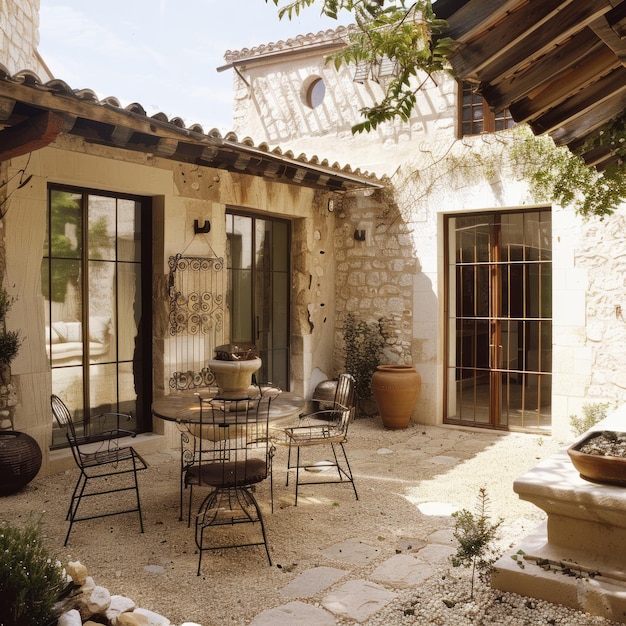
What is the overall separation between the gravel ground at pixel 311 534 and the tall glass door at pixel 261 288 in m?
1.42

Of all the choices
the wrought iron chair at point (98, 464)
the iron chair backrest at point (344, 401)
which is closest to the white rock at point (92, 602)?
the wrought iron chair at point (98, 464)

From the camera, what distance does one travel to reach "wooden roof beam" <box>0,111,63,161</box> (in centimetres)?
398

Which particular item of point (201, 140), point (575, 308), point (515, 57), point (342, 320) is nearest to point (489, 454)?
point (575, 308)

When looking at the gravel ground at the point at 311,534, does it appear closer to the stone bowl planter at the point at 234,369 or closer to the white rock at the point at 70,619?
the white rock at the point at 70,619

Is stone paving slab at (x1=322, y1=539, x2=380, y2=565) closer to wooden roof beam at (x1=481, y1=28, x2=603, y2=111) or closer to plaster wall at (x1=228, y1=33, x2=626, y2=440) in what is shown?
wooden roof beam at (x1=481, y1=28, x2=603, y2=111)

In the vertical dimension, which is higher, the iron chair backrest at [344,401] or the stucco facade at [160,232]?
the stucco facade at [160,232]

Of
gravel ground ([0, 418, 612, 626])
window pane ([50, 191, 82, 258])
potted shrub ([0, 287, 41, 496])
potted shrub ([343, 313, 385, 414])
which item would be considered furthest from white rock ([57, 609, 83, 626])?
potted shrub ([343, 313, 385, 414])

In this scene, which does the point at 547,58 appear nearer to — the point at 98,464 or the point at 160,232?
the point at 98,464

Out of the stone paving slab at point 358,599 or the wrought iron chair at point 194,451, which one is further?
the wrought iron chair at point 194,451

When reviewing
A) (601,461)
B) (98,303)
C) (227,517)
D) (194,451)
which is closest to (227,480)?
(194,451)

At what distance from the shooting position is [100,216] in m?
5.39

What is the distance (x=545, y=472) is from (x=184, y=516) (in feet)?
7.40

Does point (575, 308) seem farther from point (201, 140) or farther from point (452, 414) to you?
point (201, 140)

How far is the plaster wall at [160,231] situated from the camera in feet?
15.3
